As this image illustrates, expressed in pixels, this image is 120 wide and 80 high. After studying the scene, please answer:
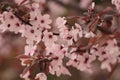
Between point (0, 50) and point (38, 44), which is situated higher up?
point (38, 44)

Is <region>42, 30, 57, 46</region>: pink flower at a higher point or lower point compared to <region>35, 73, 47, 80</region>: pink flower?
higher

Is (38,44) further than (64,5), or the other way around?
(64,5)

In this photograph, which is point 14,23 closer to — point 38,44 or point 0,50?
point 38,44

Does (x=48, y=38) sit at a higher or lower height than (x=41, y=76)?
higher

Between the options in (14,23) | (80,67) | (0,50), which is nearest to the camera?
(14,23)

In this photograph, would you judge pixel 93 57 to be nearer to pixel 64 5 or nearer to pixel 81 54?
pixel 81 54

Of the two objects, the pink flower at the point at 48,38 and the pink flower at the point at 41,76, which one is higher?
the pink flower at the point at 48,38

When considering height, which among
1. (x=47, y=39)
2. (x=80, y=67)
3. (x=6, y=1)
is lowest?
(x=80, y=67)

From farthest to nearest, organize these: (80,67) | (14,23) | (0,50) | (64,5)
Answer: (0,50), (64,5), (80,67), (14,23)

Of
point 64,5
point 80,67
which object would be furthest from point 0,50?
point 80,67
